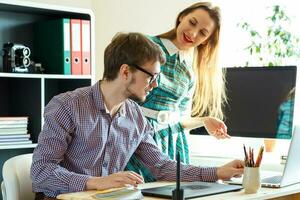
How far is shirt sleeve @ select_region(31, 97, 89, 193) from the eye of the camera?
178 cm

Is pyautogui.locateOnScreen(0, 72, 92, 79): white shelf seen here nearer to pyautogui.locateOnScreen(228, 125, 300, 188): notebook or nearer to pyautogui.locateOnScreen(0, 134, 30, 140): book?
pyautogui.locateOnScreen(0, 134, 30, 140): book

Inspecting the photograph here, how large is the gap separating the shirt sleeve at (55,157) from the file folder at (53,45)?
3.82ft

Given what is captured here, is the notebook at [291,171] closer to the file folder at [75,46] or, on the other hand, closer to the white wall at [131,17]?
the file folder at [75,46]

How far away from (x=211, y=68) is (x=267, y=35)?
0.91 meters

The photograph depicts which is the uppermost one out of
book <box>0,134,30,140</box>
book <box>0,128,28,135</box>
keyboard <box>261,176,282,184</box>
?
book <box>0,128,28,135</box>

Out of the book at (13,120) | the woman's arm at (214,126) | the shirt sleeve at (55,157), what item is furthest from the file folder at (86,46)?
the shirt sleeve at (55,157)

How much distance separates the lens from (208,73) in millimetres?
2707

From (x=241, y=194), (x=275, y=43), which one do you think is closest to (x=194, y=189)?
(x=241, y=194)

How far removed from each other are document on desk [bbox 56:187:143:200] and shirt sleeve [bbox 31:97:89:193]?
0.06 metres

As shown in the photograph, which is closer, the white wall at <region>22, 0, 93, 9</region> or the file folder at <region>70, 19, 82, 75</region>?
the file folder at <region>70, 19, 82, 75</region>

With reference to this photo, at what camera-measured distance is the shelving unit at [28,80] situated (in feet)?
9.51

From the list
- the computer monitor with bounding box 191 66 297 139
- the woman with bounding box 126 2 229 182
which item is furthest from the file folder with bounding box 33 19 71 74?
the computer monitor with bounding box 191 66 297 139

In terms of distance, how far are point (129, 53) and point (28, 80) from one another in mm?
1137

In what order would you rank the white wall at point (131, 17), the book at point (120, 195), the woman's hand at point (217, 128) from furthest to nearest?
the white wall at point (131, 17) → the woman's hand at point (217, 128) → the book at point (120, 195)
